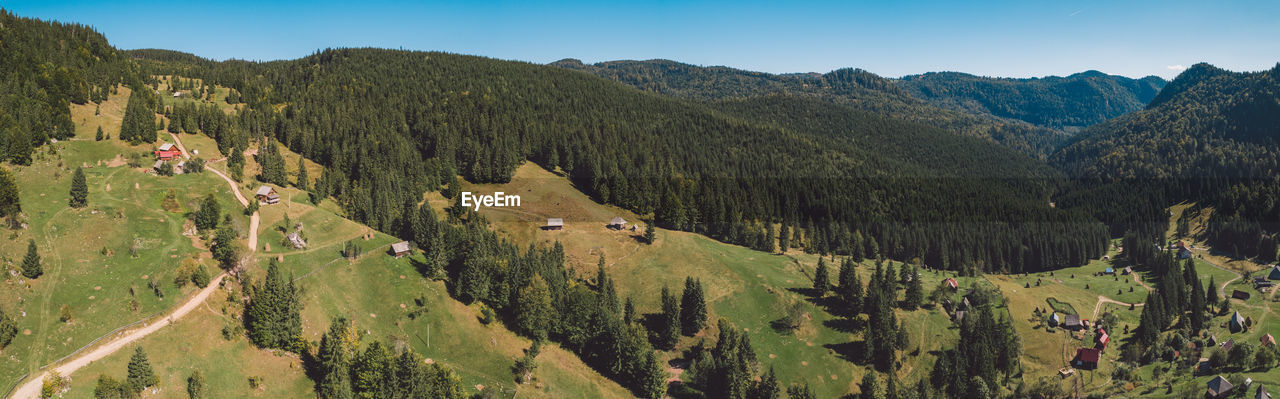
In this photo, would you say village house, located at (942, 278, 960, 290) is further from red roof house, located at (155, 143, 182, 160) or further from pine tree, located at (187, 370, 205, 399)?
red roof house, located at (155, 143, 182, 160)

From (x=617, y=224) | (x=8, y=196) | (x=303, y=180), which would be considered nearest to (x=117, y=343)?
(x=8, y=196)

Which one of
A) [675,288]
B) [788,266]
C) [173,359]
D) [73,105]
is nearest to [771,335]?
[675,288]

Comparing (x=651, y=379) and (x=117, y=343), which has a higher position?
(x=117, y=343)

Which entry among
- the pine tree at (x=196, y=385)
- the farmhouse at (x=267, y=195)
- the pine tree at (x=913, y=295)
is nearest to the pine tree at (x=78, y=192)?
the farmhouse at (x=267, y=195)

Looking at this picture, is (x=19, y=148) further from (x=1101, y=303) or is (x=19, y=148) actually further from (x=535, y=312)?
(x=1101, y=303)

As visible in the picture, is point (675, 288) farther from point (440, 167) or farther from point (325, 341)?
point (440, 167)

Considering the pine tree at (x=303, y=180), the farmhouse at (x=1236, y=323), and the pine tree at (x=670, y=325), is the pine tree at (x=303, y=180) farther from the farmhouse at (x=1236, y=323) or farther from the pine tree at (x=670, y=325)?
the farmhouse at (x=1236, y=323)
